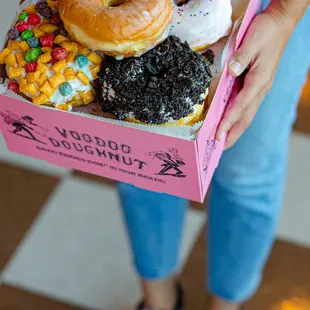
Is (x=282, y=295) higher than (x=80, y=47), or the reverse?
(x=80, y=47)

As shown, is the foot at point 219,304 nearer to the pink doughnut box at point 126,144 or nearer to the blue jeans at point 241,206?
the blue jeans at point 241,206

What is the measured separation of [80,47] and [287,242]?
2.68 feet

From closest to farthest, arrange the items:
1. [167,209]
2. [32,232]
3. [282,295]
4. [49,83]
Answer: [49,83] → [167,209] → [282,295] → [32,232]

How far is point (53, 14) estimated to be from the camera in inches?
30.4

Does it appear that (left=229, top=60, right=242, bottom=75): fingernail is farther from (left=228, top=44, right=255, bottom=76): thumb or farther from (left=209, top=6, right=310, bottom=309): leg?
(left=209, top=6, right=310, bottom=309): leg

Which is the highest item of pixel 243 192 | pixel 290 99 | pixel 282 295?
pixel 290 99

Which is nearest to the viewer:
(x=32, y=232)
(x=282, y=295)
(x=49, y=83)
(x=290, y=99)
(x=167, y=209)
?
(x=49, y=83)

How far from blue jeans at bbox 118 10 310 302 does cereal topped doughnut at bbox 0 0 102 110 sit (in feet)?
0.99

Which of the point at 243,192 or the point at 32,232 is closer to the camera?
the point at 243,192

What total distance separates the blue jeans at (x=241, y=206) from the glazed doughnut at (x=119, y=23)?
A: 27 cm

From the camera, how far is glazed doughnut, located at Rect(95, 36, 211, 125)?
684mm

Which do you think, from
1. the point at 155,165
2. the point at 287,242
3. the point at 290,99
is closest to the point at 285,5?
the point at 290,99

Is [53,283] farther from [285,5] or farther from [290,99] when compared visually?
[285,5]

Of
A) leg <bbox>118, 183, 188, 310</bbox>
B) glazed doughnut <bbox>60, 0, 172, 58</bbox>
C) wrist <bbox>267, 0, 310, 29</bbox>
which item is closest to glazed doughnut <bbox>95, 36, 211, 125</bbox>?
glazed doughnut <bbox>60, 0, 172, 58</bbox>
